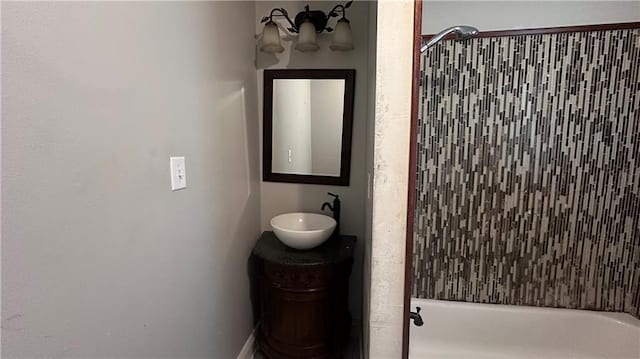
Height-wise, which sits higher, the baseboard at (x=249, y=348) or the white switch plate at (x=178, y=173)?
the white switch plate at (x=178, y=173)

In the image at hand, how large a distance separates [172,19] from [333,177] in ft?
4.05

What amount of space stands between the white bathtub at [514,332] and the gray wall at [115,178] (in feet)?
4.08

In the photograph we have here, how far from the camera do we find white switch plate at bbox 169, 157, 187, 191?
1170mm

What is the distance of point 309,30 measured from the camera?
180 centimetres

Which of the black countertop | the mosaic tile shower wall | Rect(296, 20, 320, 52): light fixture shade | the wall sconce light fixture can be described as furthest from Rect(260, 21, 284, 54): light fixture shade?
the black countertop

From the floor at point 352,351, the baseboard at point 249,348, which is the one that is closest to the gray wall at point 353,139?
the floor at point 352,351

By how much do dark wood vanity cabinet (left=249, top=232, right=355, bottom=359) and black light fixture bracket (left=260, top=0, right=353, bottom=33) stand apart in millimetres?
1312

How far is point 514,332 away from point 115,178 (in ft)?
7.17

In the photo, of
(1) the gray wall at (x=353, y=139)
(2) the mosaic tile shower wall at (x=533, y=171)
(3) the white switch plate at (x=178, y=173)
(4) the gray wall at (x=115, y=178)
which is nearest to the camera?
(4) the gray wall at (x=115, y=178)

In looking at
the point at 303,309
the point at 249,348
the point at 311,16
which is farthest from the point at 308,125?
the point at 249,348

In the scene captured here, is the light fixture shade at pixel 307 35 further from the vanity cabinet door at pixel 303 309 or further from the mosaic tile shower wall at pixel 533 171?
the vanity cabinet door at pixel 303 309

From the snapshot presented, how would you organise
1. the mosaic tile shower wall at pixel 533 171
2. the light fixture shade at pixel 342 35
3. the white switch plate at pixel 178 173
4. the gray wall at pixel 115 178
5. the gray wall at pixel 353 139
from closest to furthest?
the gray wall at pixel 115 178 < the white switch plate at pixel 178 173 < the mosaic tile shower wall at pixel 533 171 < the light fixture shade at pixel 342 35 < the gray wall at pixel 353 139

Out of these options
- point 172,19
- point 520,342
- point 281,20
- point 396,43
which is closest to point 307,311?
point 520,342

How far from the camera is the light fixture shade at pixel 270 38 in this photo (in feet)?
5.91
